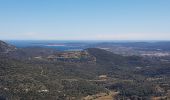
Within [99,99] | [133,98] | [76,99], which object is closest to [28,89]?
[76,99]

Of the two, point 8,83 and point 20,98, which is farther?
point 8,83

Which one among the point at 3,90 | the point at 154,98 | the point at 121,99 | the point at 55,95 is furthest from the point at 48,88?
the point at 154,98

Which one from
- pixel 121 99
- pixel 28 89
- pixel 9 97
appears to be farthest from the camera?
pixel 121 99

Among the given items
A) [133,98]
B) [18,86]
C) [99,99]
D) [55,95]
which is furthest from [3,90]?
[133,98]

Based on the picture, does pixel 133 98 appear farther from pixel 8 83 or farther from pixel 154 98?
pixel 8 83

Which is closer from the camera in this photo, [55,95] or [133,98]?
[55,95]

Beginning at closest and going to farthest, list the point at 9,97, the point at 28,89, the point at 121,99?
the point at 9,97 → the point at 28,89 → the point at 121,99

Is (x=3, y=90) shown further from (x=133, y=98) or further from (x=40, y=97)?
(x=133, y=98)

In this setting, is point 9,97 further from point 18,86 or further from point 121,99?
point 121,99
